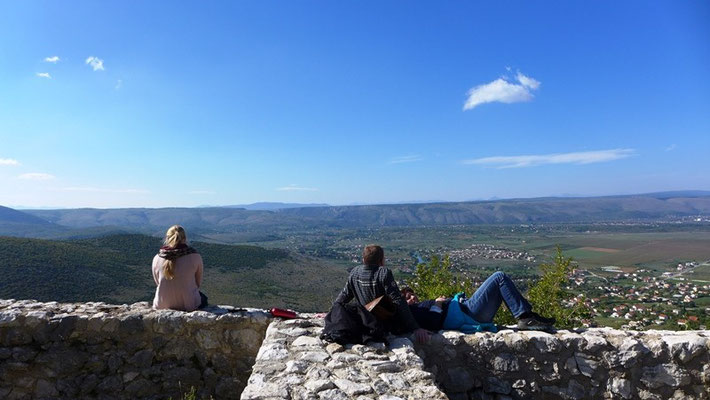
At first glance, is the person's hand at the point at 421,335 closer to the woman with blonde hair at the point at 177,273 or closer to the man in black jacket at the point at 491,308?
the man in black jacket at the point at 491,308

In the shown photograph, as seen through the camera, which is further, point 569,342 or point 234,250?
point 234,250

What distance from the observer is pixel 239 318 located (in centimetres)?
473

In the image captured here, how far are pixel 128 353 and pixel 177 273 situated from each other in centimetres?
111

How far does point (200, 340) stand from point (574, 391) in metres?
4.29

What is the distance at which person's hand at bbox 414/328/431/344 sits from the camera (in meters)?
4.12

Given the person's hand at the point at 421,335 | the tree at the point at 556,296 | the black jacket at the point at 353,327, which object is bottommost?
the tree at the point at 556,296

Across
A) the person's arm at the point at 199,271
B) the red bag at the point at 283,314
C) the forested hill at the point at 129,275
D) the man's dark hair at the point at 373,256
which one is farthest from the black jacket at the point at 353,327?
the forested hill at the point at 129,275

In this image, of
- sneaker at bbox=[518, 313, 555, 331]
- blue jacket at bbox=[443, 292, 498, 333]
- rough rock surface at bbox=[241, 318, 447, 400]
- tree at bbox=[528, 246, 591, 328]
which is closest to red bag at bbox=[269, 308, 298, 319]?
rough rock surface at bbox=[241, 318, 447, 400]

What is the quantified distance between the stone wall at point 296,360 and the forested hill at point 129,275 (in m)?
17.9

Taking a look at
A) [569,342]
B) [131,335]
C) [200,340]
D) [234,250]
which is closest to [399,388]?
[569,342]

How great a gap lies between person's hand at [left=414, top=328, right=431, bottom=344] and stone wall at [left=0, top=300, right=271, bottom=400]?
1.78 metres

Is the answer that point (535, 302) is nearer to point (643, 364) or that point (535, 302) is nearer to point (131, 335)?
point (643, 364)

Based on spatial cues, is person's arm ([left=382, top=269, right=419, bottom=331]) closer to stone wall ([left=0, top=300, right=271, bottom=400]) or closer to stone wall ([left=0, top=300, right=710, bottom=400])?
stone wall ([left=0, top=300, right=710, bottom=400])

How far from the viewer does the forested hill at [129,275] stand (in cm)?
2297
